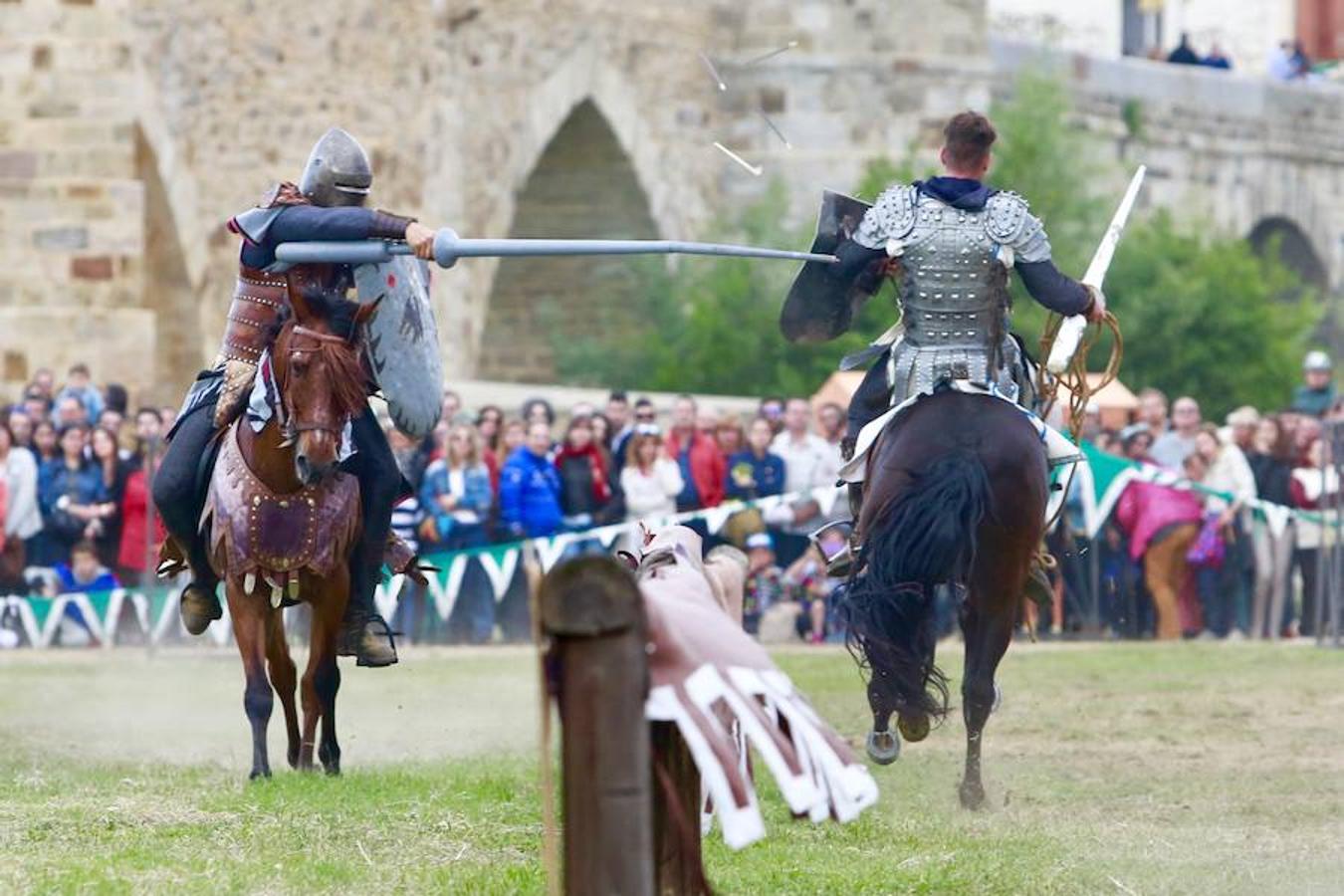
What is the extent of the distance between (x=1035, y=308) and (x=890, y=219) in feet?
61.0

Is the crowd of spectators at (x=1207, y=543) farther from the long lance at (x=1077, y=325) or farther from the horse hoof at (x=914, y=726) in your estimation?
the horse hoof at (x=914, y=726)

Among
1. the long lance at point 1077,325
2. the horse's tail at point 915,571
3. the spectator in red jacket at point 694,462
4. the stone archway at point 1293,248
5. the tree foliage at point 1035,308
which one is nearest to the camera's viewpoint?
the horse's tail at point 915,571

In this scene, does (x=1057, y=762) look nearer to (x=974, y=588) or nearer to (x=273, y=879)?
(x=974, y=588)

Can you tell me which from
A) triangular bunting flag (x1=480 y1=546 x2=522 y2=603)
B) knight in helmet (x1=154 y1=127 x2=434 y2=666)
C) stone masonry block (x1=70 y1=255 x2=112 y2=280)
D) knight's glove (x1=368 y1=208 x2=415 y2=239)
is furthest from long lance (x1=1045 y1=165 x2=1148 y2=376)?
stone masonry block (x1=70 y1=255 x2=112 y2=280)

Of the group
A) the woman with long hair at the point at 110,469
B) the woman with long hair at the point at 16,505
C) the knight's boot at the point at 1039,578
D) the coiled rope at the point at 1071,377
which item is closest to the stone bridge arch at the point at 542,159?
the woman with long hair at the point at 110,469

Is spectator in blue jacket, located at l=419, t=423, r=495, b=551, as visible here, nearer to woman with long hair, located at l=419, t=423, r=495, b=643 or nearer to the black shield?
woman with long hair, located at l=419, t=423, r=495, b=643

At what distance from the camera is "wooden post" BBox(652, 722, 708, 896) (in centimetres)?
745

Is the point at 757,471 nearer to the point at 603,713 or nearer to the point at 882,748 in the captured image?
the point at 882,748

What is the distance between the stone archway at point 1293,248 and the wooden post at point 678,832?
114 feet

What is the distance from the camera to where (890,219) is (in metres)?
11.7

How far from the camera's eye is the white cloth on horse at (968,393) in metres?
11.5

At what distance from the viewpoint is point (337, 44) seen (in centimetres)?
2736

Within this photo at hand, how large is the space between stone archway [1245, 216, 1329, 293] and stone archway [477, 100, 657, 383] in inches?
445

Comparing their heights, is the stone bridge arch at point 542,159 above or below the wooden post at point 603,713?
above
